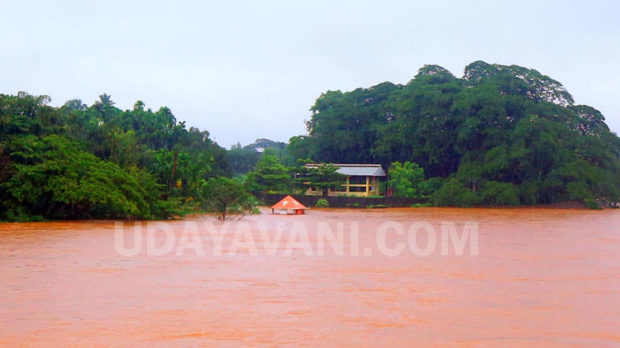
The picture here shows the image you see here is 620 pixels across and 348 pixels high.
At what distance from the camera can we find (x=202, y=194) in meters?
25.9

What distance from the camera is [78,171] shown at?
20484 mm

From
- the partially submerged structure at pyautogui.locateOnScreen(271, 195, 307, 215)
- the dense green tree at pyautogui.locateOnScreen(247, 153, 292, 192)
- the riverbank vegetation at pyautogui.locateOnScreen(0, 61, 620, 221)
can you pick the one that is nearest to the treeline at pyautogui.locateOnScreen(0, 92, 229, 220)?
the riverbank vegetation at pyautogui.locateOnScreen(0, 61, 620, 221)

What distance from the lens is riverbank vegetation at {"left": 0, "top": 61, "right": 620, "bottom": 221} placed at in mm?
20469

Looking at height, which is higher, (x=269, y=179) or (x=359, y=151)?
(x=359, y=151)

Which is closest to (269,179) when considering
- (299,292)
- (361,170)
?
(361,170)

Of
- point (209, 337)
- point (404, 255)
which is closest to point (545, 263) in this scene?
point (404, 255)

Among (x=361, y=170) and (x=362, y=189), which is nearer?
(x=361, y=170)

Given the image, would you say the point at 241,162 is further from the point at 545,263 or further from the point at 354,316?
the point at 354,316

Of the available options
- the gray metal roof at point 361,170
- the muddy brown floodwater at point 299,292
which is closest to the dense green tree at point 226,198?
the muddy brown floodwater at point 299,292

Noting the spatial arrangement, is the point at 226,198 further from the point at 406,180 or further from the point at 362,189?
the point at 362,189

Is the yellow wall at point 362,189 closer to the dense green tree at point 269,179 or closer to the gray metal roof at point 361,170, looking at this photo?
the gray metal roof at point 361,170

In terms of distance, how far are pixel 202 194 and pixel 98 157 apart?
4361mm

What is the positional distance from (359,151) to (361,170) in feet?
16.6

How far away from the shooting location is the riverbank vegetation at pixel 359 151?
20.5 meters
